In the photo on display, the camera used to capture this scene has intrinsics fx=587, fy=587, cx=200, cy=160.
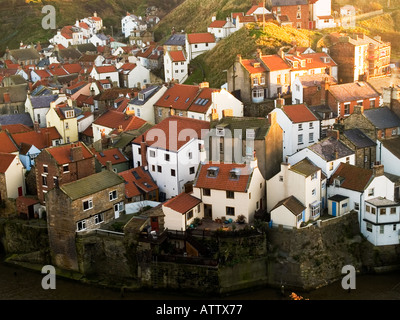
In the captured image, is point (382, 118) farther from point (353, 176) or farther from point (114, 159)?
point (114, 159)

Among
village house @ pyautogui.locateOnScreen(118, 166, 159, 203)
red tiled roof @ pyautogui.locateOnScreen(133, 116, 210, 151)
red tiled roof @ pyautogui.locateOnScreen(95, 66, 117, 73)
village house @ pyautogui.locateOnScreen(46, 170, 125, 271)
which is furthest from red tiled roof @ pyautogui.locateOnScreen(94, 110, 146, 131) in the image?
red tiled roof @ pyautogui.locateOnScreen(95, 66, 117, 73)

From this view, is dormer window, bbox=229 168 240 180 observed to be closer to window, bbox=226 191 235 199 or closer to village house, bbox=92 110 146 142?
window, bbox=226 191 235 199

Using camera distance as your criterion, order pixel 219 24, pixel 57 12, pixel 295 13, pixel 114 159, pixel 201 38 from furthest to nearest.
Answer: pixel 57 12
pixel 295 13
pixel 219 24
pixel 201 38
pixel 114 159

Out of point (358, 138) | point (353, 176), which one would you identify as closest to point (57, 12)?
point (358, 138)

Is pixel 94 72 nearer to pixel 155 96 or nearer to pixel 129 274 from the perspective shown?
pixel 155 96

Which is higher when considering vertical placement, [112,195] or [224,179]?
[224,179]

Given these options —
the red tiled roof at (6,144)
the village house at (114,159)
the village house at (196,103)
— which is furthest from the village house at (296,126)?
the red tiled roof at (6,144)
